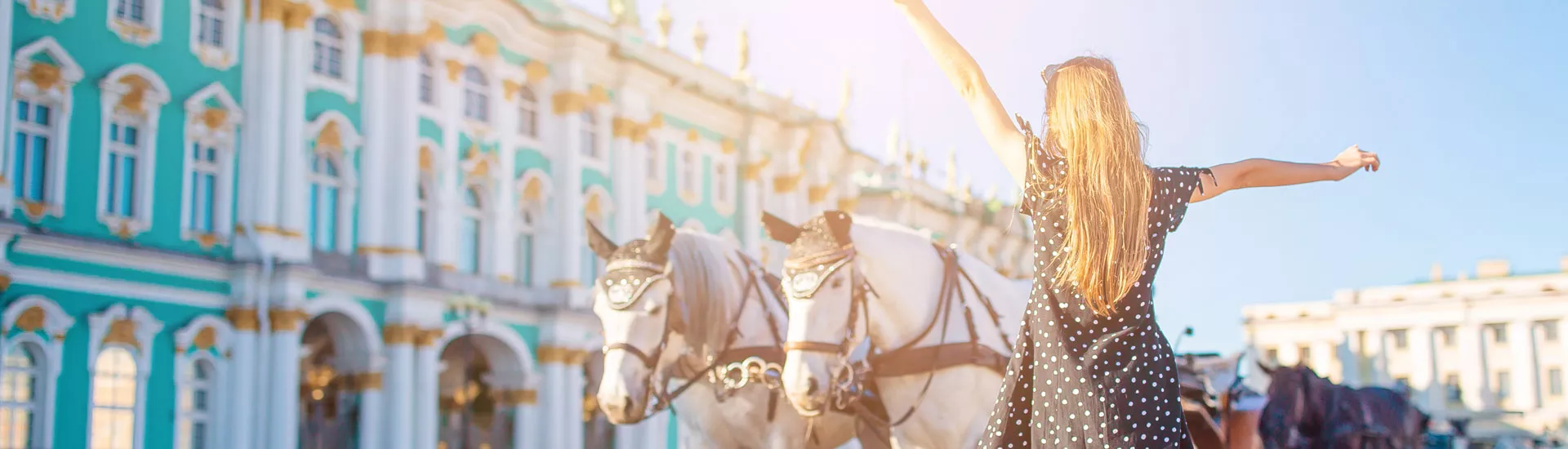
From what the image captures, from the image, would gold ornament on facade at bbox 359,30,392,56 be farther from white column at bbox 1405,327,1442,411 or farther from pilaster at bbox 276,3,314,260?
white column at bbox 1405,327,1442,411

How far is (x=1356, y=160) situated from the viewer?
336 cm

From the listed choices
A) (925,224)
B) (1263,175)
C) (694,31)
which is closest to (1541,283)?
(925,224)

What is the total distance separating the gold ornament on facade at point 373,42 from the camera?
23.3m

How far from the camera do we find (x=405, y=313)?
2322 cm

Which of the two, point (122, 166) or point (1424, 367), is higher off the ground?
point (122, 166)

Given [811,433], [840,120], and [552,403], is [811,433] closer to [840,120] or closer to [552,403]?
[552,403]

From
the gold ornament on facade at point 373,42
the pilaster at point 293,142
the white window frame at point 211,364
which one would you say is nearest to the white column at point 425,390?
the pilaster at point 293,142

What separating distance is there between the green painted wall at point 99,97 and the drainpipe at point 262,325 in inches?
20.1

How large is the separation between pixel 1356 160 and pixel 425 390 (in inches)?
855

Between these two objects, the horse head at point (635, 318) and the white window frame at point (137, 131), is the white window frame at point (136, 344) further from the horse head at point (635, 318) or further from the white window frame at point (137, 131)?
the horse head at point (635, 318)

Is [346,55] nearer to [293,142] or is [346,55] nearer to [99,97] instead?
[293,142]

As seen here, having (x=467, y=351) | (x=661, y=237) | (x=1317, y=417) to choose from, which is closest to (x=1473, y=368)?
(x=467, y=351)

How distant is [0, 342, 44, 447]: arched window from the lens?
18359 mm

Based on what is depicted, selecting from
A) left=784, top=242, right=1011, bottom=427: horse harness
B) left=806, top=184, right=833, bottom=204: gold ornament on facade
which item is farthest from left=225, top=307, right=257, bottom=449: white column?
left=806, top=184, right=833, bottom=204: gold ornament on facade
